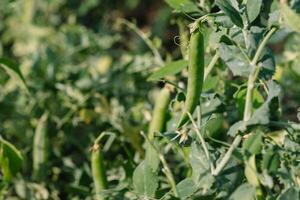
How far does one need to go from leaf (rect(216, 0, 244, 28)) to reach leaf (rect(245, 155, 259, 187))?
159 mm

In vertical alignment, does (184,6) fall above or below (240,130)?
above

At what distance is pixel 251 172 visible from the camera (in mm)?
702

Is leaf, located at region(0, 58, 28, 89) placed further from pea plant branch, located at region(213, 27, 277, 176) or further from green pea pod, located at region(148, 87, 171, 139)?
pea plant branch, located at region(213, 27, 277, 176)

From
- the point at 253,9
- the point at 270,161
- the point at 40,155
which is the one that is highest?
the point at 253,9

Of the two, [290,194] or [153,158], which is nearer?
[290,194]

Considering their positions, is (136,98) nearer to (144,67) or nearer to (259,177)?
(144,67)

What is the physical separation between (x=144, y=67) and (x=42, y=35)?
26.5 inches

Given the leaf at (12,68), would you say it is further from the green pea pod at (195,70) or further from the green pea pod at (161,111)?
the green pea pod at (195,70)

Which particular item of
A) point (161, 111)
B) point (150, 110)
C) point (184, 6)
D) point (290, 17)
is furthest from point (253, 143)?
point (150, 110)

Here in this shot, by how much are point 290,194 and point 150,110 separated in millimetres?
686

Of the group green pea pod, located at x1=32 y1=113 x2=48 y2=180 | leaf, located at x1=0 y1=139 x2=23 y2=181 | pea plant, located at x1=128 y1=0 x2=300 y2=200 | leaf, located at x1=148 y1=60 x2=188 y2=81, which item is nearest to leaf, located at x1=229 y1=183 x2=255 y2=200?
pea plant, located at x1=128 y1=0 x2=300 y2=200

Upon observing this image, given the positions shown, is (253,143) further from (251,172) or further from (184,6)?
(184,6)

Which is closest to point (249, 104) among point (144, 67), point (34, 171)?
point (34, 171)

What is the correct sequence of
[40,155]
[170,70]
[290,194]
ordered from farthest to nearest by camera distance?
[40,155], [170,70], [290,194]
